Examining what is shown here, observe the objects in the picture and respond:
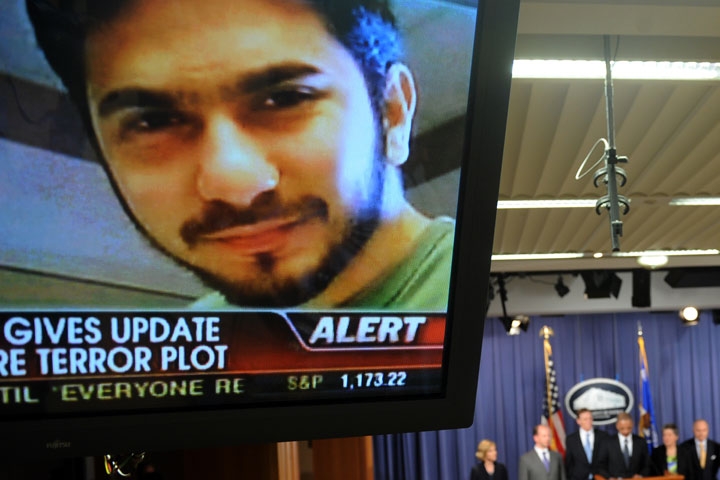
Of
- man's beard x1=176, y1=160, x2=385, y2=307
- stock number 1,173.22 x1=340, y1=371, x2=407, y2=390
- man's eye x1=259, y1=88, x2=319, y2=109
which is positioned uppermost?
man's eye x1=259, y1=88, x2=319, y2=109

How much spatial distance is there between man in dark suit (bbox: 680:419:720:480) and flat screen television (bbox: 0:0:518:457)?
8.30 meters

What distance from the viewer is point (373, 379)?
822 mm

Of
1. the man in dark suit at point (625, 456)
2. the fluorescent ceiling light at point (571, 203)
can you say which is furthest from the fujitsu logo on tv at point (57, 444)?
the man in dark suit at point (625, 456)

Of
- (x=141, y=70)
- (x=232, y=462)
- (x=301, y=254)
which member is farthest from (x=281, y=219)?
(x=232, y=462)

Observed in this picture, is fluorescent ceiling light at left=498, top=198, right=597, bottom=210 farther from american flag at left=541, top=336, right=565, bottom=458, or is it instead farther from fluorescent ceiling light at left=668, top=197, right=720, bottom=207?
american flag at left=541, top=336, right=565, bottom=458

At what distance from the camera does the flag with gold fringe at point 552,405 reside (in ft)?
31.6

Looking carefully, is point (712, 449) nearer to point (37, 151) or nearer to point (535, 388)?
point (535, 388)

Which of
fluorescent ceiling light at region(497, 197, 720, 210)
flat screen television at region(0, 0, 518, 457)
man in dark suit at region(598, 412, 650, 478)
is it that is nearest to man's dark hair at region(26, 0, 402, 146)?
flat screen television at region(0, 0, 518, 457)

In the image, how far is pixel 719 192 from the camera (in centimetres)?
565

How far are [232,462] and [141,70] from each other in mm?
1023

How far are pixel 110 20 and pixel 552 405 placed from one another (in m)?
10.1

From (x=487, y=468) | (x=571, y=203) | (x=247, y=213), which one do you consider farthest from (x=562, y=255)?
(x=247, y=213)

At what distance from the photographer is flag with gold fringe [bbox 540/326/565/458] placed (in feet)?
31.6

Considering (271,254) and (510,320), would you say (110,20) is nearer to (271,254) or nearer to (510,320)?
(271,254)
